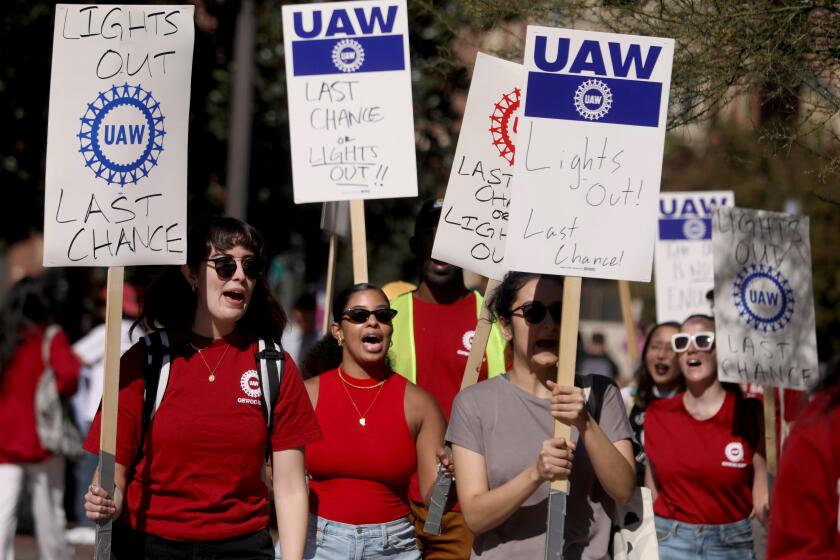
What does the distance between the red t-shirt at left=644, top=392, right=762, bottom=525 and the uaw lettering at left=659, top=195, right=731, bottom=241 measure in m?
3.51

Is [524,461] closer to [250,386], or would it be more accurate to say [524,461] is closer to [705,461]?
[250,386]

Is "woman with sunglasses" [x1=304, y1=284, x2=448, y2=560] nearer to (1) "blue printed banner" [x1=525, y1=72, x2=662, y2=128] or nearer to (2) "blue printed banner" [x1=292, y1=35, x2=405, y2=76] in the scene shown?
(1) "blue printed banner" [x1=525, y1=72, x2=662, y2=128]

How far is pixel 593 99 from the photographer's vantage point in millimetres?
4895

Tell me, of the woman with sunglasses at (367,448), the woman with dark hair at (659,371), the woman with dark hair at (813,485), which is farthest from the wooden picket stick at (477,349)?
the woman with dark hair at (813,485)

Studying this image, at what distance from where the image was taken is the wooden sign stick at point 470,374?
5312 mm

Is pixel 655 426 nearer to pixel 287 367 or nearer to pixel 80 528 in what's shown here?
pixel 287 367

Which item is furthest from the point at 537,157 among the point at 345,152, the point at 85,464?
the point at 85,464

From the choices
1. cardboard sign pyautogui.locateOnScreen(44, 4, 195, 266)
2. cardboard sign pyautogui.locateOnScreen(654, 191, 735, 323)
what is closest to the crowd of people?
cardboard sign pyautogui.locateOnScreen(44, 4, 195, 266)

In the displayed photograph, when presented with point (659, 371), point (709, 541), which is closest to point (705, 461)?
point (709, 541)

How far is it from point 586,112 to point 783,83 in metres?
1.43

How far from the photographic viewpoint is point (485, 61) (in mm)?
6105

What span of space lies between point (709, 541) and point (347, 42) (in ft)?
9.10

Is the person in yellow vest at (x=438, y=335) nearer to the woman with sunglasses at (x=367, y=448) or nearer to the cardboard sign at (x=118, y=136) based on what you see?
the woman with sunglasses at (x=367, y=448)

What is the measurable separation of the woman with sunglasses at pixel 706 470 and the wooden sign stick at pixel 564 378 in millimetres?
2097
